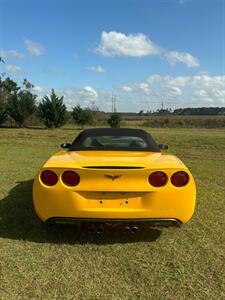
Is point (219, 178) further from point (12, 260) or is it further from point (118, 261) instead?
point (12, 260)

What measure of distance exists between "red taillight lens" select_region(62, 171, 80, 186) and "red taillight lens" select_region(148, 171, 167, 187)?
0.78 m

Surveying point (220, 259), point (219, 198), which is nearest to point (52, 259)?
point (220, 259)

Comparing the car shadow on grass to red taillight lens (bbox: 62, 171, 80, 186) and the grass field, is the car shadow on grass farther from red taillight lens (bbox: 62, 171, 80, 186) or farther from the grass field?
red taillight lens (bbox: 62, 171, 80, 186)

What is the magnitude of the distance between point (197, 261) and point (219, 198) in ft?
9.42

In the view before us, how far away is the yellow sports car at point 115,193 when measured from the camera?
145 inches

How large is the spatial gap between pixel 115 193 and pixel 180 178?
741 mm

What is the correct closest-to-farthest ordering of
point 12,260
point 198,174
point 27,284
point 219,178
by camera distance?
point 27,284 → point 12,260 → point 219,178 → point 198,174

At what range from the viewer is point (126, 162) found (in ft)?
12.6

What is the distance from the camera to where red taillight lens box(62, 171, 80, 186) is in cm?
374

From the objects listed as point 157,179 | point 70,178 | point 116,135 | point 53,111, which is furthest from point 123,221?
point 53,111

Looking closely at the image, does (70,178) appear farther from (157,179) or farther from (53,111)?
(53,111)

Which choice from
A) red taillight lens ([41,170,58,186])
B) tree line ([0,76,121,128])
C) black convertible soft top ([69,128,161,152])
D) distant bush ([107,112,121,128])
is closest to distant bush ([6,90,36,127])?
tree line ([0,76,121,128])

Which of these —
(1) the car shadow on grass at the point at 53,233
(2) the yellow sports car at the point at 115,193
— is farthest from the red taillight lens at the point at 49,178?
(1) the car shadow on grass at the point at 53,233

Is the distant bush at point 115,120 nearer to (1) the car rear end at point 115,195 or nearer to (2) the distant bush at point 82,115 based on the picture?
(2) the distant bush at point 82,115
